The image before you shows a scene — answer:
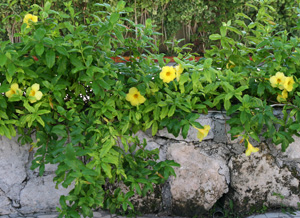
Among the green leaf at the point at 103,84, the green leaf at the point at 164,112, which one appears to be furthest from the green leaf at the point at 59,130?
the green leaf at the point at 164,112

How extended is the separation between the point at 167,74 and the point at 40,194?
103cm

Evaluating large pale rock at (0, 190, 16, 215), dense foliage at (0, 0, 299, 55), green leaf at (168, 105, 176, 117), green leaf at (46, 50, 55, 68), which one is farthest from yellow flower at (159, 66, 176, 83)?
dense foliage at (0, 0, 299, 55)

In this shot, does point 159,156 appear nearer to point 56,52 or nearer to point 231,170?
point 231,170

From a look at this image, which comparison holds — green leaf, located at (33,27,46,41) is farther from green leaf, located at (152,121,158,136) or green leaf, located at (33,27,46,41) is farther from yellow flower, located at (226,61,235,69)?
yellow flower, located at (226,61,235,69)

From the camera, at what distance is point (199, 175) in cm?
217

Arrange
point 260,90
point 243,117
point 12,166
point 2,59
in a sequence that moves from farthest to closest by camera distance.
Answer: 1. point 12,166
2. point 260,90
3. point 243,117
4. point 2,59

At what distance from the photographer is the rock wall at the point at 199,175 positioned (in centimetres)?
214

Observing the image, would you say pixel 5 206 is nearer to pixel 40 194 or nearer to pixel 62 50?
pixel 40 194

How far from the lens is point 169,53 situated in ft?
21.1

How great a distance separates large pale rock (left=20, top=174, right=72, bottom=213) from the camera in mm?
2164

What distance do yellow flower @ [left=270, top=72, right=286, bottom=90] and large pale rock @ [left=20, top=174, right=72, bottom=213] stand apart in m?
1.27

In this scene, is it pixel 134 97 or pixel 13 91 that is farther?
pixel 134 97

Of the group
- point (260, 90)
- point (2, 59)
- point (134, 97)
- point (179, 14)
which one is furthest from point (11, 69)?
point (179, 14)

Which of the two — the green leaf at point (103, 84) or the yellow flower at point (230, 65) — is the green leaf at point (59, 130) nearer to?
the green leaf at point (103, 84)
